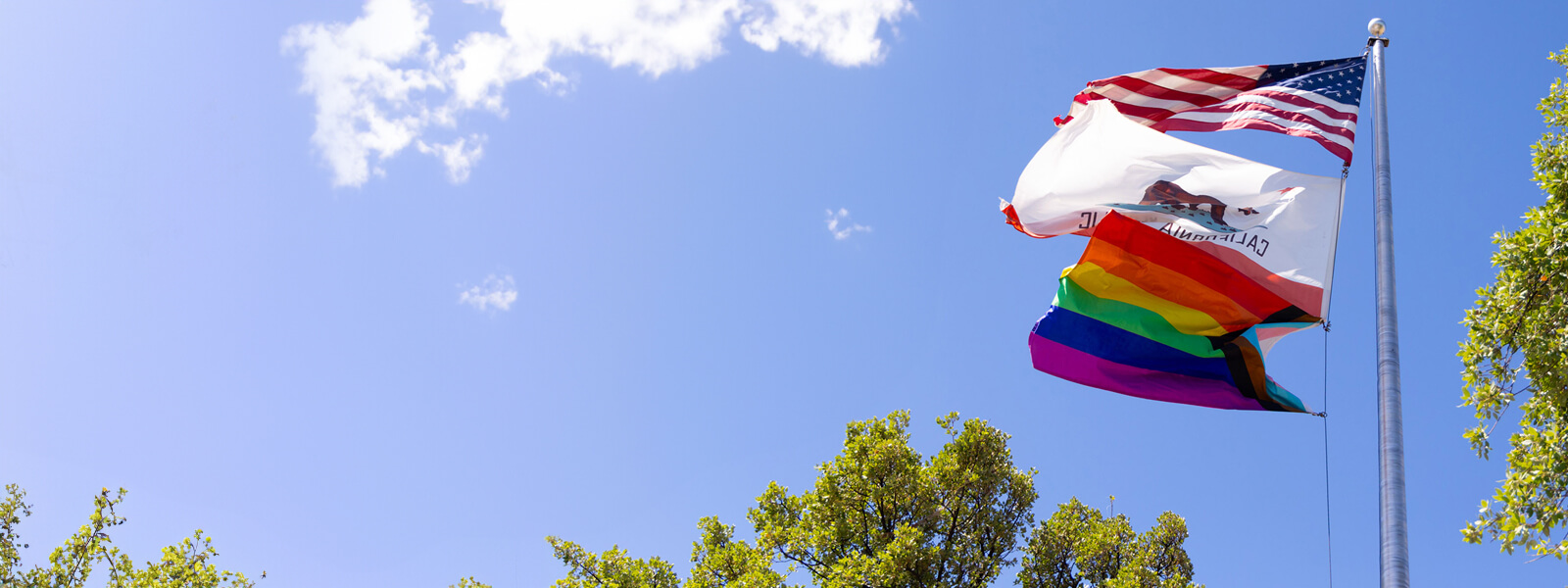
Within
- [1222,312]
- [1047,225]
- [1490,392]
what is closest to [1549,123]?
[1490,392]

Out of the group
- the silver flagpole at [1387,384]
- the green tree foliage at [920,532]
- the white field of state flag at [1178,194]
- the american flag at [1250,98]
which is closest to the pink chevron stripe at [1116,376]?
the white field of state flag at [1178,194]

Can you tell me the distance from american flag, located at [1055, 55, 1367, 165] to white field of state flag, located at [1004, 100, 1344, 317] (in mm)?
401

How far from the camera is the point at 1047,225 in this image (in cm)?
1478

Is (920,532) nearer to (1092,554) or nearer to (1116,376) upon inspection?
(1092,554)

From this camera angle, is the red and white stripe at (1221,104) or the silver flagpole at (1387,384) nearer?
the silver flagpole at (1387,384)

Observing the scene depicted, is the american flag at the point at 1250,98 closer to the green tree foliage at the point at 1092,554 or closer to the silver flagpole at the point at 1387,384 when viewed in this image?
the silver flagpole at the point at 1387,384

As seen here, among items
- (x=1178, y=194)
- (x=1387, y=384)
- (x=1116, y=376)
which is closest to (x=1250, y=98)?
(x=1178, y=194)

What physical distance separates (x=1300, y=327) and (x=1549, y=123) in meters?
3.58

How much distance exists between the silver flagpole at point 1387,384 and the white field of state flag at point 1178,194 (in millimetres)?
954

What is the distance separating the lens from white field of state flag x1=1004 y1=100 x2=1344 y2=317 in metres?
12.5

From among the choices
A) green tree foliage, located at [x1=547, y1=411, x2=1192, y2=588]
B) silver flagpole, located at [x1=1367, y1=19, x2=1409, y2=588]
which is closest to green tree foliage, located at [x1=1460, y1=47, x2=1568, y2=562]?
silver flagpole, located at [x1=1367, y1=19, x2=1409, y2=588]

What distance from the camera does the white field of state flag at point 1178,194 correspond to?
12.5m

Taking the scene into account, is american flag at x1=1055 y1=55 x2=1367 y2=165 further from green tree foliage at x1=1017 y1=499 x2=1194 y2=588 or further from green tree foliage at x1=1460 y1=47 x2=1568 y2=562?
green tree foliage at x1=1017 y1=499 x2=1194 y2=588

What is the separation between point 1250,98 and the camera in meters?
13.9
